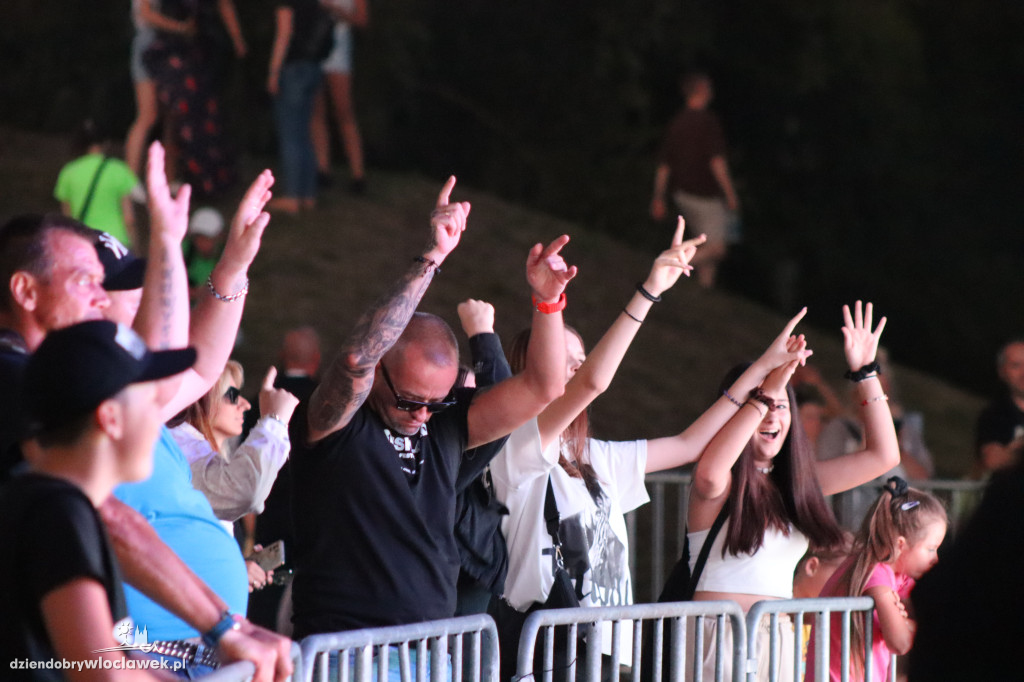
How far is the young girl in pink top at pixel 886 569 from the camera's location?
431 cm

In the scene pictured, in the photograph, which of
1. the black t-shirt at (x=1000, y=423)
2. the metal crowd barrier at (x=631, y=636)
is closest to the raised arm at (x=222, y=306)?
the metal crowd barrier at (x=631, y=636)

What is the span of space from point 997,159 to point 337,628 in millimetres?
19943

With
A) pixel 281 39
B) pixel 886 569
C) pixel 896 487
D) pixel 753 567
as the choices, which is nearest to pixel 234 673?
pixel 753 567

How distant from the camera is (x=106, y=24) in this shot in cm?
1612

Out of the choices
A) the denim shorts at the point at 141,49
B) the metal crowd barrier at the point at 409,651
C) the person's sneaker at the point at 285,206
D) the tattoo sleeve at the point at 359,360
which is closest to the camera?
the metal crowd barrier at the point at 409,651

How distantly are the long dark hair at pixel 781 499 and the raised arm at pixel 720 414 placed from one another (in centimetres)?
14

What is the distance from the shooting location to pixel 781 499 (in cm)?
457

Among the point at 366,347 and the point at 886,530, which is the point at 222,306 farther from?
the point at 886,530

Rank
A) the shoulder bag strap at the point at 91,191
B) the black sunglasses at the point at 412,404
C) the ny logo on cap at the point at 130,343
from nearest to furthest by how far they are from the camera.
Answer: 1. the ny logo on cap at the point at 130,343
2. the black sunglasses at the point at 412,404
3. the shoulder bag strap at the point at 91,191

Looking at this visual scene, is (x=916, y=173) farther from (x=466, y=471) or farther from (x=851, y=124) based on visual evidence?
(x=466, y=471)

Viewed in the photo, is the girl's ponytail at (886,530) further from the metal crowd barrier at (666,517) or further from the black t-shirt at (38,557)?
the black t-shirt at (38,557)

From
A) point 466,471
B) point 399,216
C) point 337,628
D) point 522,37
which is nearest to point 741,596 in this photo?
point 466,471

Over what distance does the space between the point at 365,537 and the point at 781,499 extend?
180 cm

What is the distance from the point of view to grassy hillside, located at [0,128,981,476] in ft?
38.3
